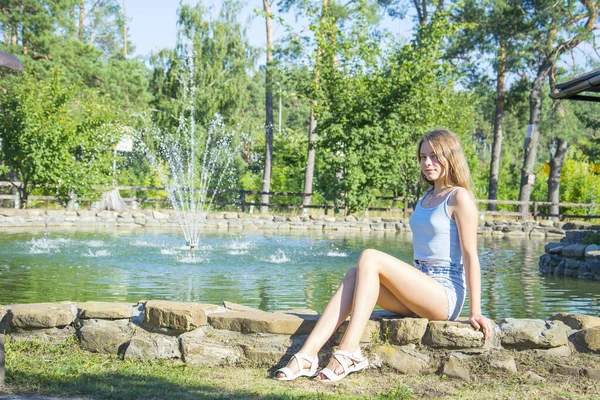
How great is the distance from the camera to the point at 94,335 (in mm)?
4035

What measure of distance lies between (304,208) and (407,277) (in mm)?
18409

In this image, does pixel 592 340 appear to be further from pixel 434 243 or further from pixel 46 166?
pixel 46 166

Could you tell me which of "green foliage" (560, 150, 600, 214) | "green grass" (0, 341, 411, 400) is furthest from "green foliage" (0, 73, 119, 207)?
"green foliage" (560, 150, 600, 214)

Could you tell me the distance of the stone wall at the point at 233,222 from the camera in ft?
51.8

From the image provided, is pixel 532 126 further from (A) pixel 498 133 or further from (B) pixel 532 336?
(B) pixel 532 336

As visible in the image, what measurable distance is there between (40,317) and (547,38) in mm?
21031

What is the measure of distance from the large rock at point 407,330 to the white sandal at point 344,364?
0.30m

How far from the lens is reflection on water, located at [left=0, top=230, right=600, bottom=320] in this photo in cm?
710

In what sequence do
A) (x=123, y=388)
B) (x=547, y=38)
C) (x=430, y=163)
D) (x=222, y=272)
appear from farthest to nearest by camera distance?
(x=547, y=38) < (x=222, y=272) < (x=430, y=163) < (x=123, y=388)

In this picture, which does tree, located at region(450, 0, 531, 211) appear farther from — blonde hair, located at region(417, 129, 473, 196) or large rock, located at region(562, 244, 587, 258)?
blonde hair, located at region(417, 129, 473, 196)

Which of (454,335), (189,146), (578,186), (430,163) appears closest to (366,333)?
(454,335)

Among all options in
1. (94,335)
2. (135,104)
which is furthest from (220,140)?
(94,335)

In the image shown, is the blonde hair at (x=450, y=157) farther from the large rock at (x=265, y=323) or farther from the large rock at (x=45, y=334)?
the large rock at (x=45, y=334)

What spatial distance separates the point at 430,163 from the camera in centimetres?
389
